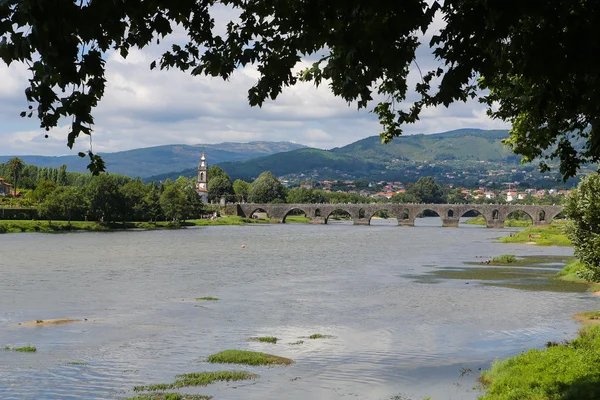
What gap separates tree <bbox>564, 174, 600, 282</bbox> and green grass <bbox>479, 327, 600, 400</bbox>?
31.1 feet

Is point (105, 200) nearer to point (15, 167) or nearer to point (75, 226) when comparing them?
point (75, 226)

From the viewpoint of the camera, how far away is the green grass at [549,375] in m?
15.0

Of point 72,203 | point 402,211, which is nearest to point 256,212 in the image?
point 402,211

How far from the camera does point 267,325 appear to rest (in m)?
29.1

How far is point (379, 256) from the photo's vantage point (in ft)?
Answer: 234

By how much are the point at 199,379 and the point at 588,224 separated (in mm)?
18680

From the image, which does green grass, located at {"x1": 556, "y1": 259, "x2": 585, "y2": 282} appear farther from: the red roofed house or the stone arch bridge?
the red roofed house

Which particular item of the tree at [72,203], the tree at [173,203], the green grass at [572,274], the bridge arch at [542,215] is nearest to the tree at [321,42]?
the green grass at [572,274]

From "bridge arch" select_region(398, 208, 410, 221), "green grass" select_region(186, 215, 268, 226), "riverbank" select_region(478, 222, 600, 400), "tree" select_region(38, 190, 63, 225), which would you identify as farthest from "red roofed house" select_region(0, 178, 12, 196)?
"riverbank" select_region(478, 222, 600, 400)

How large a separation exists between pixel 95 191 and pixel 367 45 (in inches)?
4473

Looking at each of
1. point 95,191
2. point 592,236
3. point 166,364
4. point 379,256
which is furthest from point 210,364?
point 95,191

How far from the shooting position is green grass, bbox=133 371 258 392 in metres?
18.5

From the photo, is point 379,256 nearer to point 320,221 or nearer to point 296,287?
point 296,287

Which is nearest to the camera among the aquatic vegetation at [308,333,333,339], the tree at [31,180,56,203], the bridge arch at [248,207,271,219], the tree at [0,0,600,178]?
the tree at [0,0,600,178]
